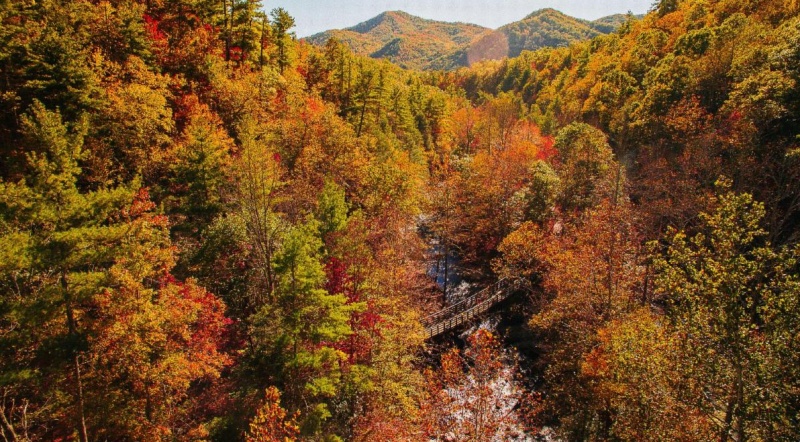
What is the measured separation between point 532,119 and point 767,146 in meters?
48.7

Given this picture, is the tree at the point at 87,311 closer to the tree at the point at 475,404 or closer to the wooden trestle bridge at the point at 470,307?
the tree at the point at 475,404

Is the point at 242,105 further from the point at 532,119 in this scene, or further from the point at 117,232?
the point at 532,119

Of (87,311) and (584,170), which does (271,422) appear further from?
(584,170)

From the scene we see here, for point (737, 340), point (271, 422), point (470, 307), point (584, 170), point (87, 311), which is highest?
point (584, 170)

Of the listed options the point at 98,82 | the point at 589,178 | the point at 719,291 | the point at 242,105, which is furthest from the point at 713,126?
the point at 98,82

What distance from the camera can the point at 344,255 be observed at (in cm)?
2039

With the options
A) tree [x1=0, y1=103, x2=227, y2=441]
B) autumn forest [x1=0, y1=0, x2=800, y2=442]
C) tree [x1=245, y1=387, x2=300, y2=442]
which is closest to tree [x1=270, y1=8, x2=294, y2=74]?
autumn forest [x1=0, y1=0, x2=800, y2=442]

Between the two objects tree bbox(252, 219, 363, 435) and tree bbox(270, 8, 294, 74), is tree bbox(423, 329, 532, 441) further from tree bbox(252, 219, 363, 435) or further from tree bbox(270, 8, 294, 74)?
tree bbox(270, 8, 294, 74)

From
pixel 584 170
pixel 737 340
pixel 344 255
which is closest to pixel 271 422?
pixel 344 255

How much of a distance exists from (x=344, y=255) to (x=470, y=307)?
16448 millimetres

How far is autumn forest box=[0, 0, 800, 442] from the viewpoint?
11.7m

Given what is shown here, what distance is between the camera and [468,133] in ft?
207

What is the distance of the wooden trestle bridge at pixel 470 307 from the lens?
96.6 ft

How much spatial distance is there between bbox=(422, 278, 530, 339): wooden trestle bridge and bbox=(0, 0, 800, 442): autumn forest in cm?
22
